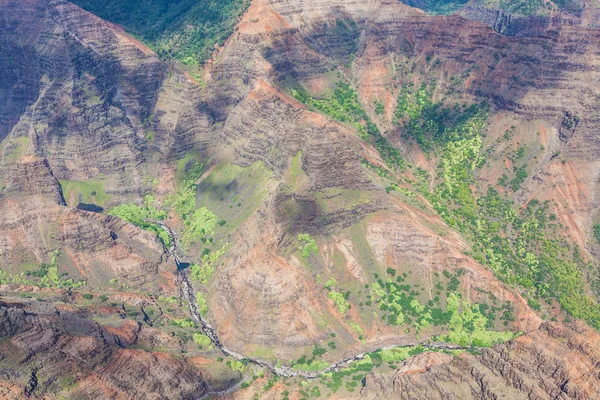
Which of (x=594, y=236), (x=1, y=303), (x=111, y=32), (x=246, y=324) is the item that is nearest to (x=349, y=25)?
(x=111, y=32)

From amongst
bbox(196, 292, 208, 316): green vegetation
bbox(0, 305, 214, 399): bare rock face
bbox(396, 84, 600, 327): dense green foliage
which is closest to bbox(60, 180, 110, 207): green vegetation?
bbox(196, 292, 208, 316): green vegetation

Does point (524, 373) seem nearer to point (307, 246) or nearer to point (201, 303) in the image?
point (307, 246)

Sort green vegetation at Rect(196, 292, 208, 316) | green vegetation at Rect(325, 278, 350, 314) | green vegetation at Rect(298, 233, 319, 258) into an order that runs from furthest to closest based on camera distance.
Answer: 1. green vegetation at Rect(196, 292, 208, 316)
2. green vegetation at Rect(298, 233, 319, 258)
3. green vegetation at Rect(325, 278, 350, 314)

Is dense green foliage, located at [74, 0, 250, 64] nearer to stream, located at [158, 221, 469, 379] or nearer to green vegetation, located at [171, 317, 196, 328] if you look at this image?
stream, located at [158, 221, 469, 379]

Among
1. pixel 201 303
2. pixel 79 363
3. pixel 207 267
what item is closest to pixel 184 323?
pixel 201 303

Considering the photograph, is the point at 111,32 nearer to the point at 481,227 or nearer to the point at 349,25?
the point at 349,25
